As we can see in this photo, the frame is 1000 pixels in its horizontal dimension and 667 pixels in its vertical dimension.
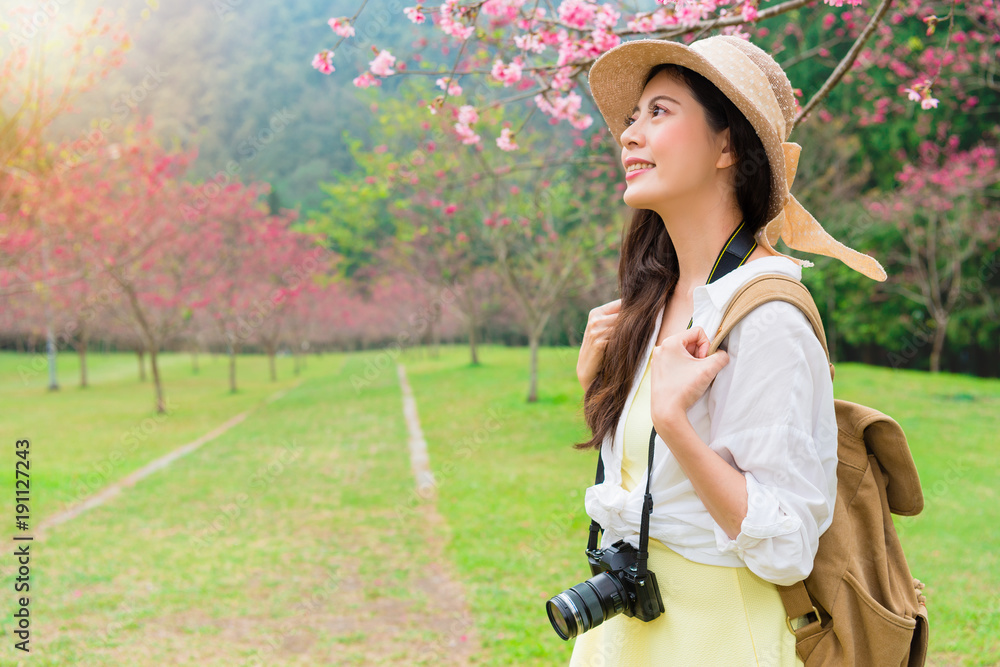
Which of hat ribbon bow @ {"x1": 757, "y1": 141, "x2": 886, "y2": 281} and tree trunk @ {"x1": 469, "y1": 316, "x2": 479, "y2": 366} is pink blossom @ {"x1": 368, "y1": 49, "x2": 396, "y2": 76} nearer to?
hat ribbon bow @ {"x1": 757, "y1": 141, "x2": 886, "y2": 281}

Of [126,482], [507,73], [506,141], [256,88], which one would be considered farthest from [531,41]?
[256,88]

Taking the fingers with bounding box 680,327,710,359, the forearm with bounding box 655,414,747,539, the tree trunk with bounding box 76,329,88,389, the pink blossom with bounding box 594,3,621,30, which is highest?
the pink blossom with bounding box 594,3,621,30

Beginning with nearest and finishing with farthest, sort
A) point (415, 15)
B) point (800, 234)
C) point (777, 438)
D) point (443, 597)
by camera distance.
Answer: point (777, 438) < point (800, 234) < point (415, 15) < point (443, 597)

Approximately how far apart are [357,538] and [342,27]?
4445 mm

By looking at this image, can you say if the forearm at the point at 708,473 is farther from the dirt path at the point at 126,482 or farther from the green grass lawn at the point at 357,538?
the dirt path at the point at 126,482

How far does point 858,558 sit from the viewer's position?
1204mm

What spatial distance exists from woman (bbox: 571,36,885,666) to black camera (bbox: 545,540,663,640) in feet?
0.11

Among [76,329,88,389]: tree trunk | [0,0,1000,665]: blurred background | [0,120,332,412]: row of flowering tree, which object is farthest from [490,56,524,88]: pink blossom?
[76,329,88,389]: tree trunk

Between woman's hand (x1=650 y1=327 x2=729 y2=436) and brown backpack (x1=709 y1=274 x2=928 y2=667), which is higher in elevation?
woman's hand (x1=650 y1=327 x2=729 y2=436)

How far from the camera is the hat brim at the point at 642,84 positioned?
48.6 inches

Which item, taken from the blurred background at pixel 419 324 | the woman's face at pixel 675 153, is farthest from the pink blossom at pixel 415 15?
the woman's face at pixel 675 153

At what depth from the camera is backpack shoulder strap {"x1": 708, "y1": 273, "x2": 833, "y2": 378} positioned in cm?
114

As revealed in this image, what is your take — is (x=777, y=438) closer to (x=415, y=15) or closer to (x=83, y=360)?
(x=415, y=15)

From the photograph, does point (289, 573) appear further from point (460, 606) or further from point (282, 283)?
point (282, 283)
